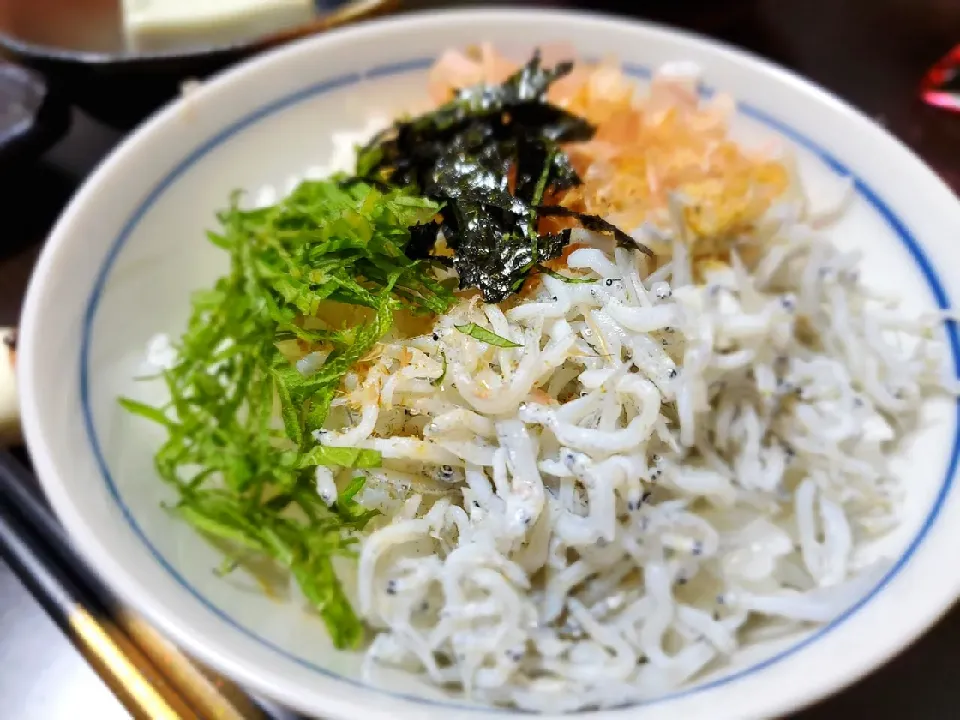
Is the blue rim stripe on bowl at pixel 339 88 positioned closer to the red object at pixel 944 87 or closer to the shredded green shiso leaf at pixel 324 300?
the shredded green shiso leaf at pixel 324 300

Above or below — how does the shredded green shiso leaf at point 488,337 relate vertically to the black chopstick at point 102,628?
above

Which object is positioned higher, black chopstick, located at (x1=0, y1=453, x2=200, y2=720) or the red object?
the red object

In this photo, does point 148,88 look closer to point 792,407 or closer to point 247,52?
point 247,52

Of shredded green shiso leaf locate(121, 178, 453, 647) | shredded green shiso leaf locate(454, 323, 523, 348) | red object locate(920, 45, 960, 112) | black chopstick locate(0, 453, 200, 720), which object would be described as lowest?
black chopstick locate(0, 453, 200, 720)

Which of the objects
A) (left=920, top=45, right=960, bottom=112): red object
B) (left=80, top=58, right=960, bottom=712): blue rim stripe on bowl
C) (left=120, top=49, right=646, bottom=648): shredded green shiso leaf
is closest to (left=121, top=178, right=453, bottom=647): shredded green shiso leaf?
(left=120, top=49, right=646, bottom=648): shredded green shiso leaf

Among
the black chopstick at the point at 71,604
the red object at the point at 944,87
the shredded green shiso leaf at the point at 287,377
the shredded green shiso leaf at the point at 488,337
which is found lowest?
the black chopstick at the point at 71,604

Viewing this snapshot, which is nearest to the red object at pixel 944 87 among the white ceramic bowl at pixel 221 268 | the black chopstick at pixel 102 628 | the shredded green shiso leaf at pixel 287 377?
the white ceramic bowl at pixel 221 268

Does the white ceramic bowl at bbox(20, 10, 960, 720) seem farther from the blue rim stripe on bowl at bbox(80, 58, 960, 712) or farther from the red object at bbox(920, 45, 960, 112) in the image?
the red object at bbox(920, 45, 960, 112)

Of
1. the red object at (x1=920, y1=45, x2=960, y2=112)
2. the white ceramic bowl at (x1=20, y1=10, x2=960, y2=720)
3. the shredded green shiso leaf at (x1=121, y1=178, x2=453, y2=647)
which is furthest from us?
the red object at (x1=920, y1=45, x2=960, y2=112)
